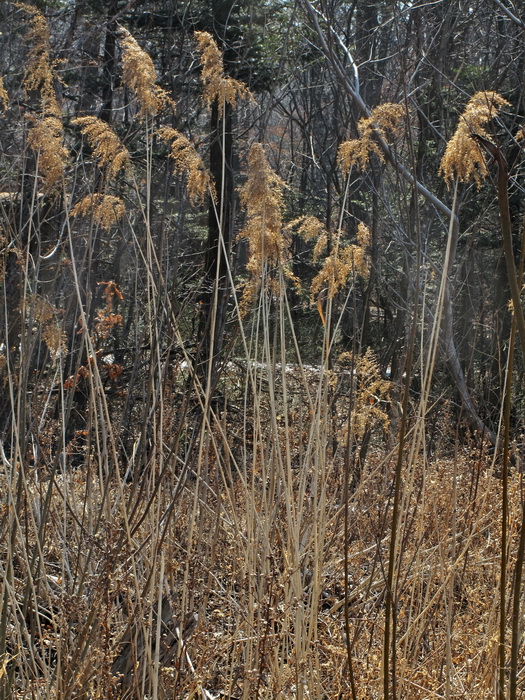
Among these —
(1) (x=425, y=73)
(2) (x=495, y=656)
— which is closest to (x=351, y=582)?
(2) (x=495, y=656)

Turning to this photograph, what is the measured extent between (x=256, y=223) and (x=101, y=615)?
86cm

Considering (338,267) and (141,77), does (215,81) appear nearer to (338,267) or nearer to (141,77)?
(141,77)

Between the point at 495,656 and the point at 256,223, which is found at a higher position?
the point at 256,223

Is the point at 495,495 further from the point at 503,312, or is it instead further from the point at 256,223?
the point at 503,312

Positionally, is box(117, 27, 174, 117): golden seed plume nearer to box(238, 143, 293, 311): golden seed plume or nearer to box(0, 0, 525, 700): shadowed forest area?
box(0, 0, 525, 700): shadowed forest area

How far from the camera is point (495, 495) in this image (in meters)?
2.85

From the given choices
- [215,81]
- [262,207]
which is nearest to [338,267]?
[262,207]

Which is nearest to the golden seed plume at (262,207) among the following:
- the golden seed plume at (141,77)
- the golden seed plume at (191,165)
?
the golden seed plume at (191,165)

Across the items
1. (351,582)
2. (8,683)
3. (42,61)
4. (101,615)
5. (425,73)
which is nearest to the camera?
(8,683)

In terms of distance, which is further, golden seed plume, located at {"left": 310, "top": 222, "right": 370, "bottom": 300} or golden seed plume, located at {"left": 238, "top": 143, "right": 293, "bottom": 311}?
golden seed plume, located at {"left": 310, "top": 222, "right": 370, "bottom": 300}

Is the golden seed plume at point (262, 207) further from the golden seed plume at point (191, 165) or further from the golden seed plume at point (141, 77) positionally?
the golden seed plume at point (141, 77)

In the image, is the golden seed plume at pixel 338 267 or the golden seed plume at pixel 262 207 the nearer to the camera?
the golden seed plume at pixel 262 207

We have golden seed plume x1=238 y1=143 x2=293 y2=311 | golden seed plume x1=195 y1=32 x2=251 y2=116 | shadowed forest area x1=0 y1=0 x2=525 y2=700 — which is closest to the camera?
shadowed forest area x1=0 y1=0 x2=525 y2=700

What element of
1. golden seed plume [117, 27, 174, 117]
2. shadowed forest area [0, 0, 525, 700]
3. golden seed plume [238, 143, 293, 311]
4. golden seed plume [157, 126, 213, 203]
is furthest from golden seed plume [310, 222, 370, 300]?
golden seed plume [117, 27, 174, 117]
